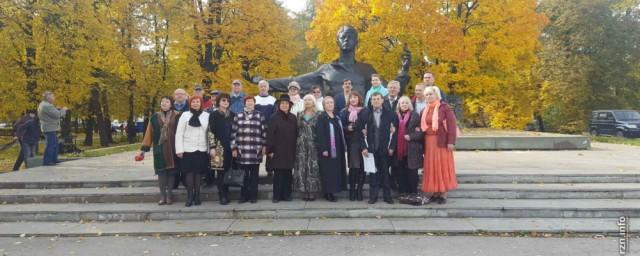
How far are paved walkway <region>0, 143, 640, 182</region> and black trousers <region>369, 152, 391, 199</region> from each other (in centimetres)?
204

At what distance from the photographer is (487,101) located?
22.7 metres

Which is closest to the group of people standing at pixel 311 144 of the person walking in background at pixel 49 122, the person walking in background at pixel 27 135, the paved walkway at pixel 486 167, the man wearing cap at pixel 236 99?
the man wearing cap at pixel 236 99

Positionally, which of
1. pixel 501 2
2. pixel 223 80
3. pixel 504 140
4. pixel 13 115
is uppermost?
pixel 501 2

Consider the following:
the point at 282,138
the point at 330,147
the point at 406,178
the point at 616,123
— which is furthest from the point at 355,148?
the point at 616,123

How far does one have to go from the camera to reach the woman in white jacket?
6.77m

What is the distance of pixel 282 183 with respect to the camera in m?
7.13

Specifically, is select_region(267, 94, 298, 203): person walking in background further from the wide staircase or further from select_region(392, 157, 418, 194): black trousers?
select_region(392, 157, 418, 194): black trousers

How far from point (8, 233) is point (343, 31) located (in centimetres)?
690

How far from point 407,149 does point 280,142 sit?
1.86 meters

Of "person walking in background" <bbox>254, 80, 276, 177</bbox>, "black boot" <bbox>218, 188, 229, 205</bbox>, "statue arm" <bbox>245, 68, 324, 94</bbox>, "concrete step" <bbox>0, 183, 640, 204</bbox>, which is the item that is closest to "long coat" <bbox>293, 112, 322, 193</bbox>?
"concrete step" <bbox>0, 183, 640, 204</bbox>

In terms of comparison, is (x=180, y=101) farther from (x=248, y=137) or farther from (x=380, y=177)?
(x=380, y=177)

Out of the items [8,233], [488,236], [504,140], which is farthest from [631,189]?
[8,233]

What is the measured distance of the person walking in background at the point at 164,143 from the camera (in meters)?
6.86

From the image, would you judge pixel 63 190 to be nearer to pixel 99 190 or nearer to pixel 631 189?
pixel 99 190
